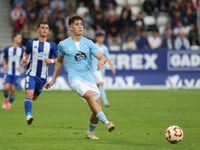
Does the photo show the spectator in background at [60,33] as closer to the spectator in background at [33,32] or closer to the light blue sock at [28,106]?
the spectator in background at [33,32]

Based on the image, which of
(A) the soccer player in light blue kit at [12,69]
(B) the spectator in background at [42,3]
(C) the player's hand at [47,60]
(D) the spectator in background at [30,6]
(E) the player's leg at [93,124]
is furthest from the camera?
(B) the spectator in background at [42,3]

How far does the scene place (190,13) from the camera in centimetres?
2336

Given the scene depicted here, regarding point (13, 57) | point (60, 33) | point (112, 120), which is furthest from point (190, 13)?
point (112, 120)

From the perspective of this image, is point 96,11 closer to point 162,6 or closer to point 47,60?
point 162,6

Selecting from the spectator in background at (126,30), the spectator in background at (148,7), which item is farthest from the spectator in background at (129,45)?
the spectator in background at (148,7)

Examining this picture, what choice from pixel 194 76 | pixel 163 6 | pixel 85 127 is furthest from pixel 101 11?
pixel 85 127

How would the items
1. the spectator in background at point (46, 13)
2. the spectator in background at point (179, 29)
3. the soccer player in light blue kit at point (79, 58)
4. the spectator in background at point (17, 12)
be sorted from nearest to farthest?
the soccer player in light blue kit at point (79, 58) → the spectator in background at point (179, 29) → the spectator in background at point (46, 13) → the spectator in background at point (17, 12)

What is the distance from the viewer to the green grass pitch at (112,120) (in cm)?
645

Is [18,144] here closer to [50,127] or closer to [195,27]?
[50,127]

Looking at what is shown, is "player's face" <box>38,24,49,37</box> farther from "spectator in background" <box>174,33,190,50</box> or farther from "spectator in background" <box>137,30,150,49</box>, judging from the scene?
"spectator in background" <box>174,33,190,50</box>

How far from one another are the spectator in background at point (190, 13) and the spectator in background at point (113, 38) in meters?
5.01

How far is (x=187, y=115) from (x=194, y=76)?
8882mm

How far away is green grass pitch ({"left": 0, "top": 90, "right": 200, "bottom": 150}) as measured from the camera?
645 cm

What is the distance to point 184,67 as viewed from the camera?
18.8 metres
